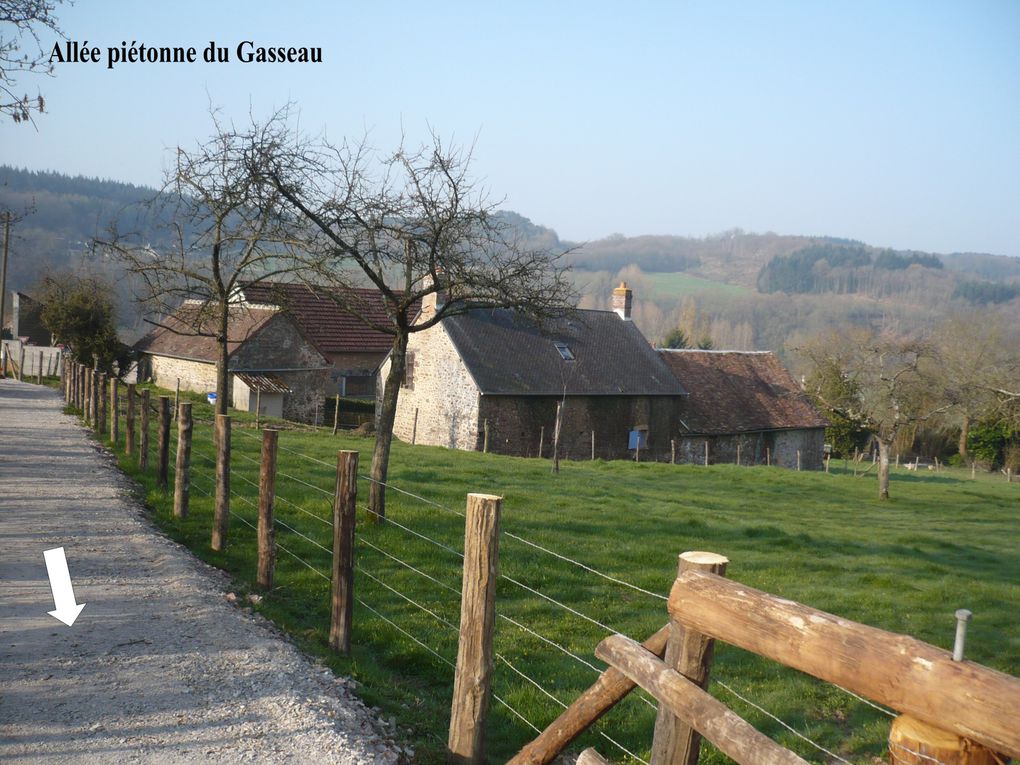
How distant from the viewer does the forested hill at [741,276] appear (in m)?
86.9

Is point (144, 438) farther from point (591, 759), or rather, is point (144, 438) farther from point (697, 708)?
point (697, 708)

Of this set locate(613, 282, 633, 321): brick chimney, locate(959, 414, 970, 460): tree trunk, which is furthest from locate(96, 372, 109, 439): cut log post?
locate(959, 414, 970, 460): tree trunk

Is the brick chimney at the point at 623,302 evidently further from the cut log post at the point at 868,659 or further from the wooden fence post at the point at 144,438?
the cut log post at the point at 868,659

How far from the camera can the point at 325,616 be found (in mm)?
7352

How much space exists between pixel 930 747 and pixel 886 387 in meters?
25.0

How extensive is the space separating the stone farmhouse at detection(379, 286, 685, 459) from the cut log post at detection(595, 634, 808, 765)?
84.6 ft

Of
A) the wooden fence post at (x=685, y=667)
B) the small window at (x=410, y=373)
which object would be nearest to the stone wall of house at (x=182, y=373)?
the small window at (x=410, y=373)

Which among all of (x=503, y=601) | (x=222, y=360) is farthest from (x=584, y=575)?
(x=222, y=360)

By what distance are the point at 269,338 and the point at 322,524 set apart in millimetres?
27109

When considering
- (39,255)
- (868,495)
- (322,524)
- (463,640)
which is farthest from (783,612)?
(39,255)

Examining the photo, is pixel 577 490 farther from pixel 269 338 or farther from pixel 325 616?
pixel 269 338

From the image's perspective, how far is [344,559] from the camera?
20.6ft

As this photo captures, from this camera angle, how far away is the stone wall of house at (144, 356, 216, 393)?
3722 centimetres

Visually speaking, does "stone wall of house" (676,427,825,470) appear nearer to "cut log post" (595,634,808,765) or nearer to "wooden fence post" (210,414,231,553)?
"wooden fence post" (210,414,231,553)
